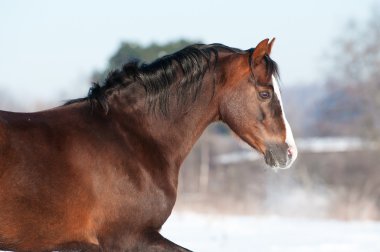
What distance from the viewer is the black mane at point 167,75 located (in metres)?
5.59

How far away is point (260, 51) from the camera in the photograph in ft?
18.2

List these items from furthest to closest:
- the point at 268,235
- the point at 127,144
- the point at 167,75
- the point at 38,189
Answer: the point at 268,235 < the point at 167,75 < the point at 127,144 < the point at 38,189

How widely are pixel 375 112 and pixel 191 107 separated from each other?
32.6m

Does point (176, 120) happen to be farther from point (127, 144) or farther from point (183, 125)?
point (127, 144)

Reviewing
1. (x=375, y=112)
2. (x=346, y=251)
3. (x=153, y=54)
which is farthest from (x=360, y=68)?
(x=346, y=251)

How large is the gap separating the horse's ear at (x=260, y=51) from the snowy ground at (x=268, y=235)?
183 inches

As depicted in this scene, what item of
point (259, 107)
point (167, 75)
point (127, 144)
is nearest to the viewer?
point (127, 144)

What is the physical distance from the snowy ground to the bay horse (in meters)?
4.42

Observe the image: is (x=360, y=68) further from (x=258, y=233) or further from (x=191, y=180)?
(x=258, y=233)

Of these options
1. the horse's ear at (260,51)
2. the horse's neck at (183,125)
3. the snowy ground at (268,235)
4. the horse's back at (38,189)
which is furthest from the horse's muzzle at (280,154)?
the snowy ground at (268,235)

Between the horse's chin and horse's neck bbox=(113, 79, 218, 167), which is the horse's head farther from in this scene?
horse's neck bbox=(113, 79, 218, 167)

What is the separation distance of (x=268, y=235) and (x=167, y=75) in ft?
24.2

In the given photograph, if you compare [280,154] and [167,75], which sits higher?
[167,75]

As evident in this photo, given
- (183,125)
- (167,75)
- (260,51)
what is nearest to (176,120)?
(183,125)
